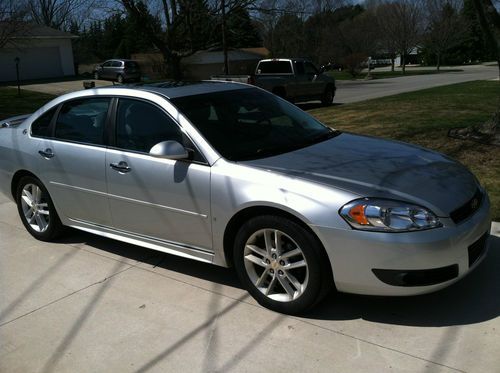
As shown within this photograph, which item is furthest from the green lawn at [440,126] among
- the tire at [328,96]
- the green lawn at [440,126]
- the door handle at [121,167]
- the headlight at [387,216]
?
the tire at [328,96]

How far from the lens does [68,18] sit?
204ft

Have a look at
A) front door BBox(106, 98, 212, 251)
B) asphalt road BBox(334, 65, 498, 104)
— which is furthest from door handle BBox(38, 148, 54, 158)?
asphalt road BBox(334, 65, 498, 104)

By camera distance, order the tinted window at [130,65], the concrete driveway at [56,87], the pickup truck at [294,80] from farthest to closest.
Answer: the tinted window at [130,65] → the concrete driveway at [56,87] → the pickup truck at [294,80]

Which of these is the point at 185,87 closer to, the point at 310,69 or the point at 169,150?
the point at 169,150

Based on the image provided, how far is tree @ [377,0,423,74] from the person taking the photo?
160ft

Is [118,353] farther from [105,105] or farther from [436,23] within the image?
[436,23]

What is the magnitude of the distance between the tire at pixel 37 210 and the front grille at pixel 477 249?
11.8 ft

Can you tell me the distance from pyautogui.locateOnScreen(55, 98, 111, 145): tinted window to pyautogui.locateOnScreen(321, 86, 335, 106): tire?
1608 cm

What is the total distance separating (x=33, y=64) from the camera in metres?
40.0

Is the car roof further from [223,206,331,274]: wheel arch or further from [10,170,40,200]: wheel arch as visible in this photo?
[10,170,40,200]: wheel arch

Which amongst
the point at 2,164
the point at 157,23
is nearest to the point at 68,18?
the point at 157,23

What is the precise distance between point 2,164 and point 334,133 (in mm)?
3317

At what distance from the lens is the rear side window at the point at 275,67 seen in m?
19.1

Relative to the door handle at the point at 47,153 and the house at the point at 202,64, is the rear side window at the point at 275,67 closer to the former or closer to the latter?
the door handle at the point at 47,153
